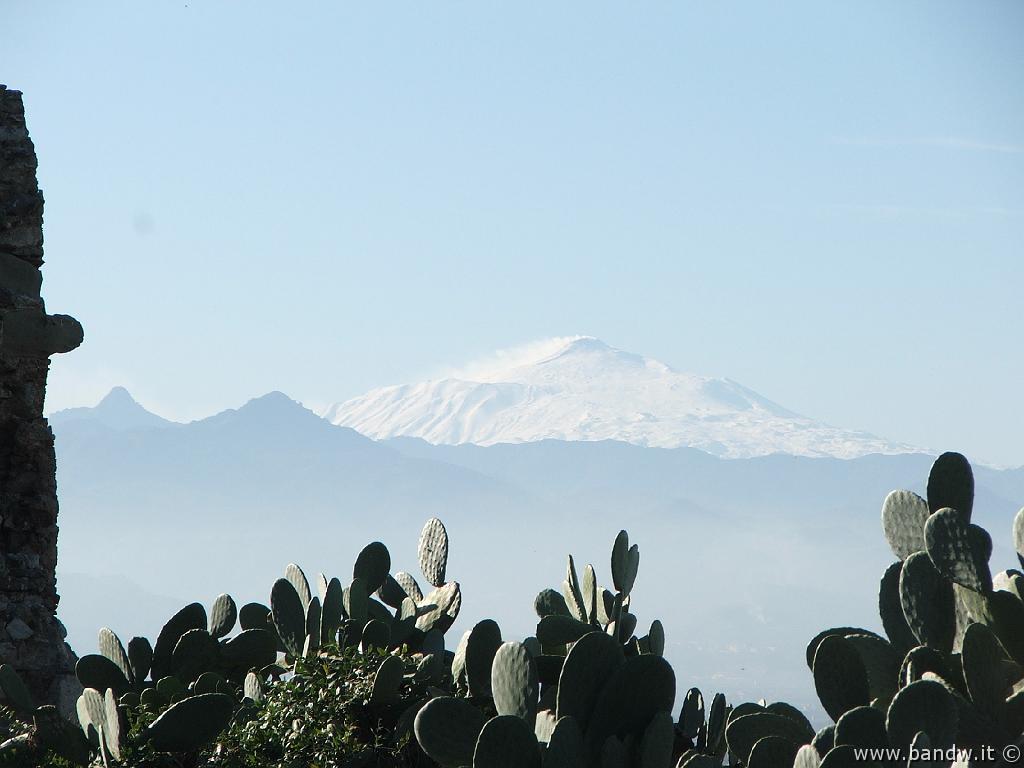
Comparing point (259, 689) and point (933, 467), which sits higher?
point (933, 467)

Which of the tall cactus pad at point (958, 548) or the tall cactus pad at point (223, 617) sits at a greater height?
the tall cactus pad at point (958, 548)

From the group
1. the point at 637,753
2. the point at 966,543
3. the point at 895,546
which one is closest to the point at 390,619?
the point at 637,753

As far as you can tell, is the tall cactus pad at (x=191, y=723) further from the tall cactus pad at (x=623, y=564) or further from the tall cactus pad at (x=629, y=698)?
the tall cactus pad at (x=623, y=564)

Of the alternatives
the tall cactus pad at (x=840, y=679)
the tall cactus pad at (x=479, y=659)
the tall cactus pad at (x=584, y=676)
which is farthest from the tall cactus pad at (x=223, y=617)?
the tall cactus pad at (x=840, y=679)

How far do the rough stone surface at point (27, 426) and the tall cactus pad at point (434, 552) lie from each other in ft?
5.28

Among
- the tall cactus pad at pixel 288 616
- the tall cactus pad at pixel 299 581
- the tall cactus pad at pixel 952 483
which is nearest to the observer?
the tall cactus pad at pixel 952 483

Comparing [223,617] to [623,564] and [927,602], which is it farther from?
[927,602]

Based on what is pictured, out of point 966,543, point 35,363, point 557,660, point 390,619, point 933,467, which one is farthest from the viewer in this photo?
point 35,363

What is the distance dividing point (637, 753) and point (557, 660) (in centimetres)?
102

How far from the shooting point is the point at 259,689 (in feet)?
14.4

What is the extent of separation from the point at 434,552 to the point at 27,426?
1899 mm

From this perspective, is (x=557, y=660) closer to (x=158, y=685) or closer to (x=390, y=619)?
(x=390, y=619)

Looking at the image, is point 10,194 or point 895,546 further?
point 10,194

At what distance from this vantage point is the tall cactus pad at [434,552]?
5.09m
